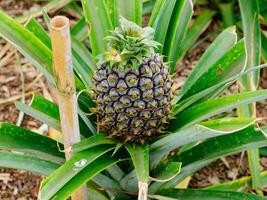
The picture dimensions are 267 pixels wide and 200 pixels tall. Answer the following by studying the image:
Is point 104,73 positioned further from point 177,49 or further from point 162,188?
point 162,188

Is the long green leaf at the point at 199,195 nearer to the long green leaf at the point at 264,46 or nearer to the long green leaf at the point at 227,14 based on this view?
the long green leaf at the point at 264,46

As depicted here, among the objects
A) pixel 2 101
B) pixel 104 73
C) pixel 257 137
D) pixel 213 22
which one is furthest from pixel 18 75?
pixel 257 137

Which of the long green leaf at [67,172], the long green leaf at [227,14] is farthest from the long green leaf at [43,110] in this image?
the long green leaf at [227,14]

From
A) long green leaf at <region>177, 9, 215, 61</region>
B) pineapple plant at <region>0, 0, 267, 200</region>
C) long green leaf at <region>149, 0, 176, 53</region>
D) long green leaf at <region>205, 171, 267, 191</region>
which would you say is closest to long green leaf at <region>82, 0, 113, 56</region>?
pineapple plant at <region>0, 0, 267, 200</region>

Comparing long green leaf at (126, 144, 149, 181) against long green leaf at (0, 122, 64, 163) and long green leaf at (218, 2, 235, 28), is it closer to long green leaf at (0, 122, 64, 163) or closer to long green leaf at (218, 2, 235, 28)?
long green leaf at (0, 122, 64, 163)

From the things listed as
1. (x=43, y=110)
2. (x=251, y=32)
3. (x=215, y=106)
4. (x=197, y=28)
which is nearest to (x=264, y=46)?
(x=251, y=32)

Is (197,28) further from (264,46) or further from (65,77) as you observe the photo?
(65,77)

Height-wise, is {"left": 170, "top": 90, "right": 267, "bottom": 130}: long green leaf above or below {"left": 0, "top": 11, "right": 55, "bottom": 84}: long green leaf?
below
